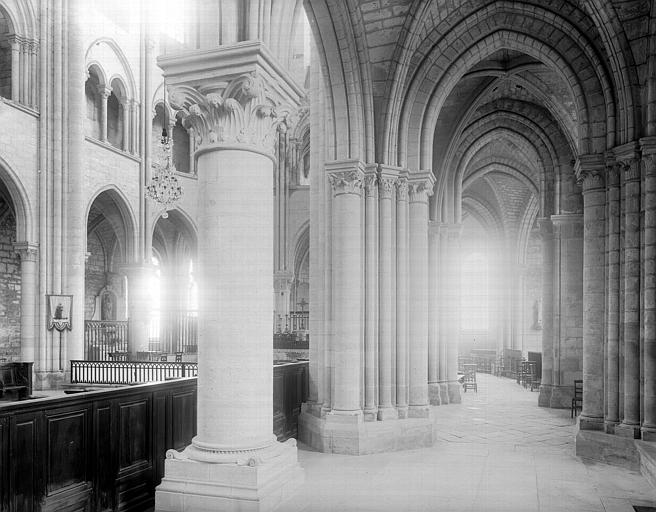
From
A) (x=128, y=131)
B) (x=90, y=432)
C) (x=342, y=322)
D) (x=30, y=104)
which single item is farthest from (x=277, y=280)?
(x=90, y=432)

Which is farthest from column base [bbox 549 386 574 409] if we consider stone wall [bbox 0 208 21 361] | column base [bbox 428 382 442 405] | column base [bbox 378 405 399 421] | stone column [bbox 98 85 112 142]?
stone wall [bbox 0 208 21 361]

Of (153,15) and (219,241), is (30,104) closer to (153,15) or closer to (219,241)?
(153,15)

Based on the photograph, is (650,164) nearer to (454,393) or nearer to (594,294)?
(594,294)

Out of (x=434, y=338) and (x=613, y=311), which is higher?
(x=613, y=311)

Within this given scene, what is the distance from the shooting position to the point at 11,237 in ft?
62.2

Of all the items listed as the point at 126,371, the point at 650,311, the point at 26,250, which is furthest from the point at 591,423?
the point at 26,250

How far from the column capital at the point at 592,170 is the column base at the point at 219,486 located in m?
6.55

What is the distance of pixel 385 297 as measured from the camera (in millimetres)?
9008

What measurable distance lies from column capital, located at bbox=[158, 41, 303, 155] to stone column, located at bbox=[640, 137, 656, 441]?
209 inches

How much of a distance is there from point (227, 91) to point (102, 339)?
53.6 ft

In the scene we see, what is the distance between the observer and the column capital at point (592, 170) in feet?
29.7

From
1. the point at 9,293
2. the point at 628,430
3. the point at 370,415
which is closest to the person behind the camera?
the point at 628,430

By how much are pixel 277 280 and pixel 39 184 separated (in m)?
9.20

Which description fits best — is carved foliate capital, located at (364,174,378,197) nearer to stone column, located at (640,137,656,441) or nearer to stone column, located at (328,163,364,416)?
stone column, located at (328,163,364,416)
